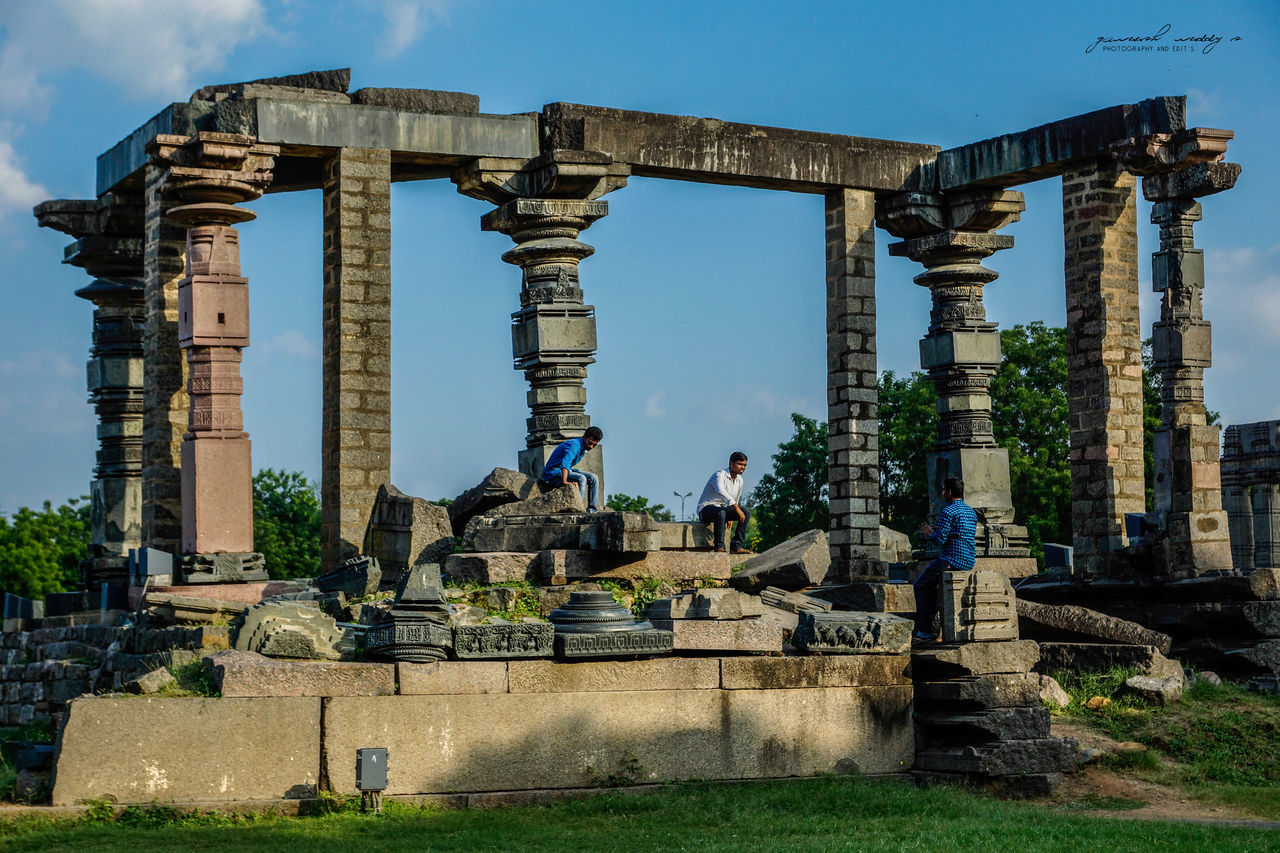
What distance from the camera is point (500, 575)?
1491cm

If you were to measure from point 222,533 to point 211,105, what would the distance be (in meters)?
4.34

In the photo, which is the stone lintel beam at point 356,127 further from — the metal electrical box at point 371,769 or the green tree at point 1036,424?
the green tree at point 1036,424

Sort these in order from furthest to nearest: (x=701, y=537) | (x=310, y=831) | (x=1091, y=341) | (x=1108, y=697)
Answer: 1. (x=1091, y=341)
2. (x=701, y=537)
3. (x=1108, y=697)
4. (x=310, y=831)

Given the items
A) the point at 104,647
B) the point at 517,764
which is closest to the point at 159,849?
the point at 517,764

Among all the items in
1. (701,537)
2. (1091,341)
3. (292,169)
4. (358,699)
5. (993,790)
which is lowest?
(993,790)

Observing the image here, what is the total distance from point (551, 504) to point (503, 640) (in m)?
4.11

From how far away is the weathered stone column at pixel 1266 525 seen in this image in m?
27.0

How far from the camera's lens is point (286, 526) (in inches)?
1864

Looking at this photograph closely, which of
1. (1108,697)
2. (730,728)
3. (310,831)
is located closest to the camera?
(310,831)

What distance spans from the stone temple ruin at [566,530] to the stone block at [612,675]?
2 cm

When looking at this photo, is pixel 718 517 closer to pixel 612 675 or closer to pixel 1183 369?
pixel 1183 369

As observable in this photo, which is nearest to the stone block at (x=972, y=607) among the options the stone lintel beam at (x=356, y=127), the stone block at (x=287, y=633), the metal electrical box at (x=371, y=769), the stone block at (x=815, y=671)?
the stone block at (x=815, y=671)

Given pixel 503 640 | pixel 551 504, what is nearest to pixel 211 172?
pixel 551 504

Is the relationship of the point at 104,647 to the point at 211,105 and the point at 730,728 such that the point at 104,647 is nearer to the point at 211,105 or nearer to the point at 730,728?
the point at 211,105
